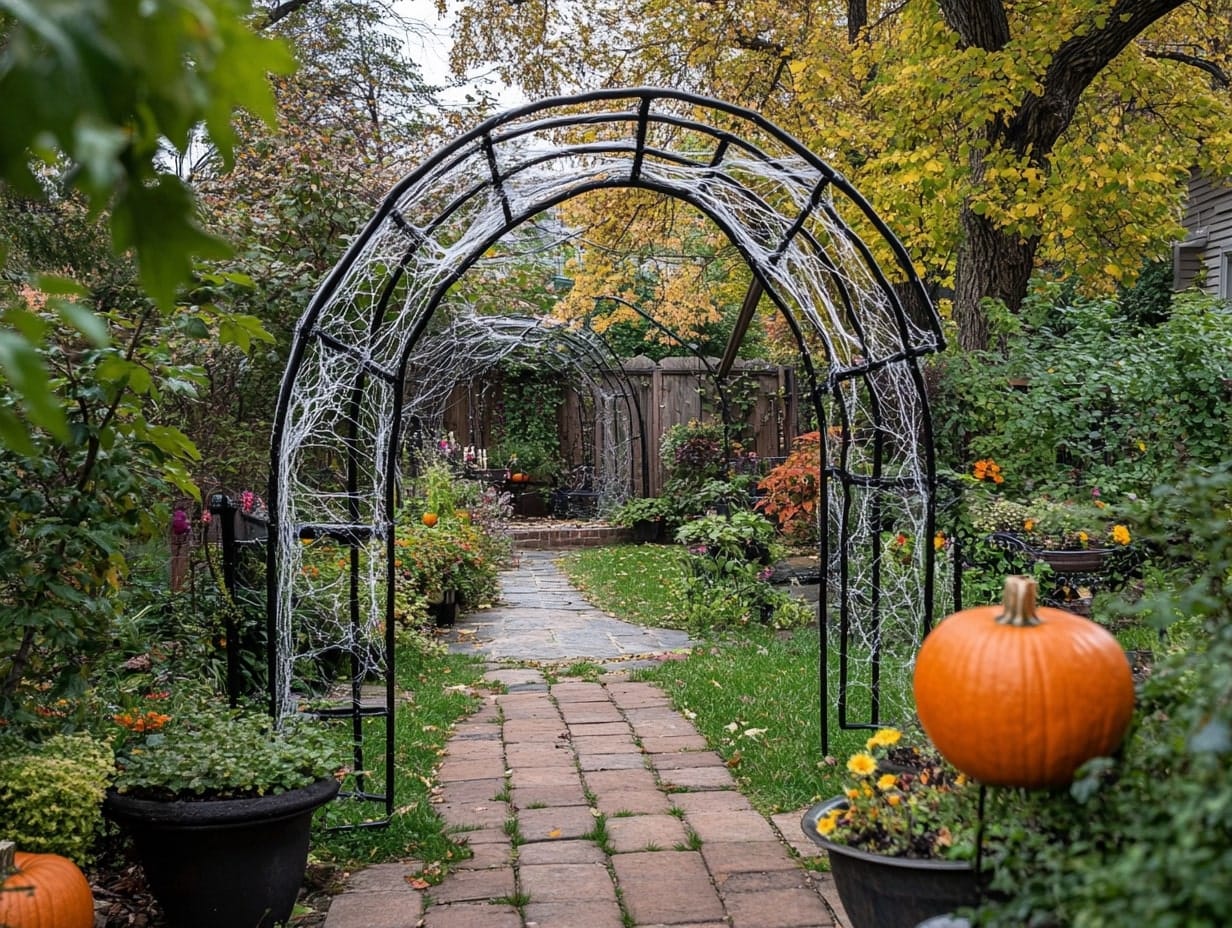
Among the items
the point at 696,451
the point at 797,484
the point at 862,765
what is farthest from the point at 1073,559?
the point at 696,451

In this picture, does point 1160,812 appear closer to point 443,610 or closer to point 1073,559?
point 1073,559

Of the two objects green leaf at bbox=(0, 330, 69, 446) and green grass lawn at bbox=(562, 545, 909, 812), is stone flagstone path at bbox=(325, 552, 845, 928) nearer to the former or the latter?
green grass lawn at bbox=(562, 545, 909, 812)

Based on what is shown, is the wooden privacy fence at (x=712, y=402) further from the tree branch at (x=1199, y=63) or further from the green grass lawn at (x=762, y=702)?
the tree branch at (x=1199, y=63)

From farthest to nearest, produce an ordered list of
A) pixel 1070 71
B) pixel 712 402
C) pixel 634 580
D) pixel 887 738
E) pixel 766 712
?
pixel 712 402, pixel 634 580, pixel 1070 71, pixel 766 712, pixel 887 738

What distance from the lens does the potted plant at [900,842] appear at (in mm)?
1971

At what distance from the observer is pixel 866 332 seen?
3875 mm

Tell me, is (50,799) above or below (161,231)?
below

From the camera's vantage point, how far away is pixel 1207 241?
11.8 meters

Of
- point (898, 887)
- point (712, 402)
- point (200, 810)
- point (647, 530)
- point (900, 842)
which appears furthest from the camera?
point (712, 402)

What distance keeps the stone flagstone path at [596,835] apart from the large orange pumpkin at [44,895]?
2.21ft

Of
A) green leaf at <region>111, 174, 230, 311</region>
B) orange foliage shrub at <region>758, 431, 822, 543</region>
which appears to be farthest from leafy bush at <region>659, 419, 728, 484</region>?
green leaf at <region>111, 174, 230, 311</region>

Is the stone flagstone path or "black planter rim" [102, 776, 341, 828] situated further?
the stone flagstone path

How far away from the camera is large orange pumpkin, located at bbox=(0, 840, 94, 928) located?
2113mm

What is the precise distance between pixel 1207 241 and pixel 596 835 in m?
11.5
